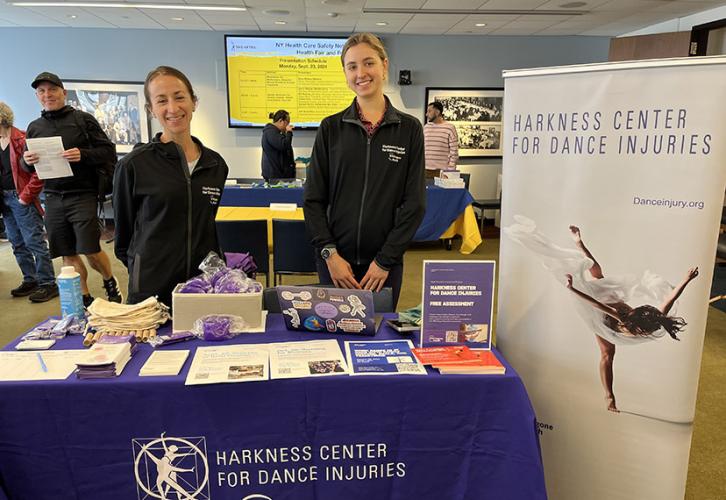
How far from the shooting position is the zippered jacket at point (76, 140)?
315 cm

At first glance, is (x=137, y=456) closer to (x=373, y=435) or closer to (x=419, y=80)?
(x=373, y=435)

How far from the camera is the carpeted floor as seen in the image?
1.94m

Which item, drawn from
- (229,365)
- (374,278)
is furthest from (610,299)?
(229,365)

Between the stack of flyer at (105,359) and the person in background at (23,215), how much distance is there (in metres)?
2.88

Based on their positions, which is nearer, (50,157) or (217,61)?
(50,157)

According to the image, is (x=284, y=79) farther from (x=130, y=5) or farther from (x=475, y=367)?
(x=475, y=367)

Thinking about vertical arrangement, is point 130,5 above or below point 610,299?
above

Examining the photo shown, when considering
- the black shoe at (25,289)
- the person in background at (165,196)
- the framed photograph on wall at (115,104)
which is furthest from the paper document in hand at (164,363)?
the framed photograph on wall at (115,104)

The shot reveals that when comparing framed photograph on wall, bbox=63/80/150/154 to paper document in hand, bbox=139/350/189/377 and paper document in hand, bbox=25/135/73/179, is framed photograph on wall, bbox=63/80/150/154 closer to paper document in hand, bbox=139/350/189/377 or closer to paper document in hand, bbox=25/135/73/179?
paper document in hand, bbox=25/135/73/179

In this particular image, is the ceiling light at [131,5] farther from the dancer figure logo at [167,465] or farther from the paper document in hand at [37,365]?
the dancer figure logo at [167,465]

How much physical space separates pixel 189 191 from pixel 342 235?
0.56 m

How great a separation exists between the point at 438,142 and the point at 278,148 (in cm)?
195

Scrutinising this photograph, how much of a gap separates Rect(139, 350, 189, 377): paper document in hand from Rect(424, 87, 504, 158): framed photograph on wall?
249 inches

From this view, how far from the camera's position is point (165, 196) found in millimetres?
1564
